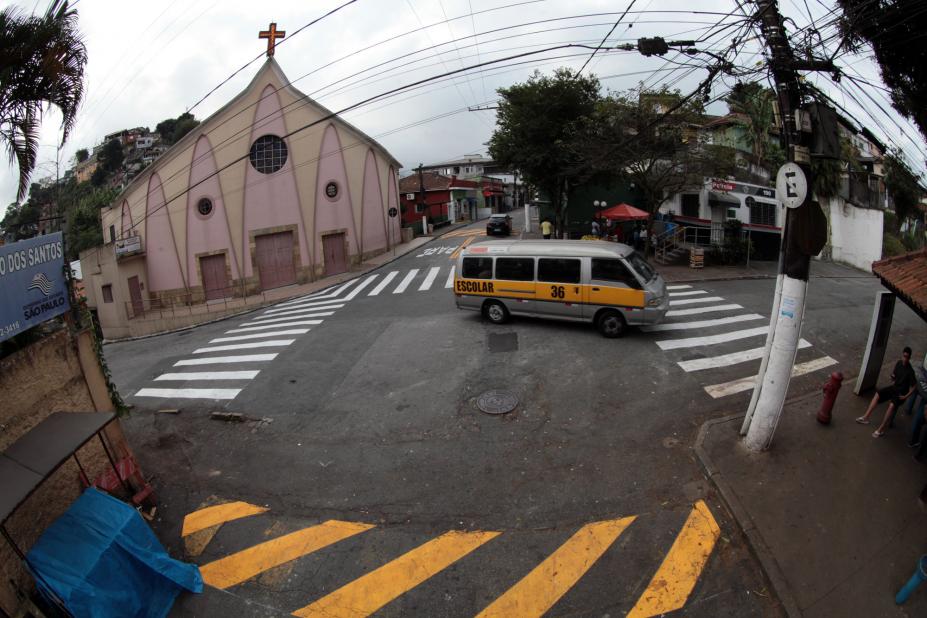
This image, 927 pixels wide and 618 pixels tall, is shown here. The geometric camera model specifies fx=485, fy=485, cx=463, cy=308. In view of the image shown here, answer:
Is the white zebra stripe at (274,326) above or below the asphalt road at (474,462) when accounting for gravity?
above

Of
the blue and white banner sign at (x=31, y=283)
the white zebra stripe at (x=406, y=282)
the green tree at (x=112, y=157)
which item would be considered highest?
the green tree at (x=112, y=157)

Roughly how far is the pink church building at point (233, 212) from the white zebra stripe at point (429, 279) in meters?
8.52

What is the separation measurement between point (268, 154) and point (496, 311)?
1996cm

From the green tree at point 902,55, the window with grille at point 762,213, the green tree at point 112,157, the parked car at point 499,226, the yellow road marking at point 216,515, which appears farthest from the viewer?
the green tree at point 112,157

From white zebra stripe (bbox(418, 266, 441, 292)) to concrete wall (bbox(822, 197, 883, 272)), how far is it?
20.3m

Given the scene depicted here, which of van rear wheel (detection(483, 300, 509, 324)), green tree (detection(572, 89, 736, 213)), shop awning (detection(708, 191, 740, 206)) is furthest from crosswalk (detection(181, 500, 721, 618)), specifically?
shop awning (detection(708, 191, 740, 206))

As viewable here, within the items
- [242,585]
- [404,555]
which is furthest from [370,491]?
[242,585]

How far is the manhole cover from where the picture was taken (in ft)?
31.2

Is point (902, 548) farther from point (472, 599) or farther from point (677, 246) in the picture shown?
point (677, 246)

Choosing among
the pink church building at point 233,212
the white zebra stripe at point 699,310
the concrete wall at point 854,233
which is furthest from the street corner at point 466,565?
the concrete wall at point 854,233

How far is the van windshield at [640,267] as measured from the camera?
1235 centimetres

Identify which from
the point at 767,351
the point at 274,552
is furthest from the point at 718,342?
the point at 274,552

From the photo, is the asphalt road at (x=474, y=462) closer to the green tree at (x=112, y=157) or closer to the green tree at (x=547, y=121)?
the green tree at (x=547, y=121)

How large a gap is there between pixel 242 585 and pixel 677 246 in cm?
2525
